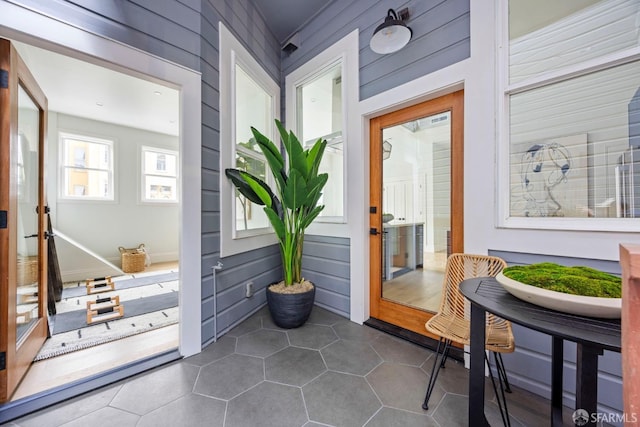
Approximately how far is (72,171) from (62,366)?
4280 millimetres

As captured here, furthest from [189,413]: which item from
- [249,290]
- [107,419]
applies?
[249,290]

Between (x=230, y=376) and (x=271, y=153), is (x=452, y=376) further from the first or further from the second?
(x=271, y=153)

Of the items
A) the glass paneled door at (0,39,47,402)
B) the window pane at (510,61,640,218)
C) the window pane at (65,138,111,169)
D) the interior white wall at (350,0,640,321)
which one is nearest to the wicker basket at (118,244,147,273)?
the window pane at (65,138,111,169)

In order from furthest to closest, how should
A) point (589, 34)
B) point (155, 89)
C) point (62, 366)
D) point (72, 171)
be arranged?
point (72, 171) → point (155, 89) → point (62, 366) → point (589, 34)

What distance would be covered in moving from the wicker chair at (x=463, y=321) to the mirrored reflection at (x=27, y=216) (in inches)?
108

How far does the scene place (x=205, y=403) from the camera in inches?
57.6

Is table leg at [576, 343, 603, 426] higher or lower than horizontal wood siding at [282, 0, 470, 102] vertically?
lower


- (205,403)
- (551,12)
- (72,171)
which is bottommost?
(205,403)

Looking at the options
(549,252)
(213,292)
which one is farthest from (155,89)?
(549,252)

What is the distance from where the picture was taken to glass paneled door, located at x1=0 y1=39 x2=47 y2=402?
146cm

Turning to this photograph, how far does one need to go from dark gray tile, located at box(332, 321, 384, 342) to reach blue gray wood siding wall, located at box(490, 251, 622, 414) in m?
0.97

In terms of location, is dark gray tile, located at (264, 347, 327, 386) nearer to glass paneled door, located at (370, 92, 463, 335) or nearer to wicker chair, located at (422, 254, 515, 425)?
wicker chair, located at (422, 254, 515, 425)

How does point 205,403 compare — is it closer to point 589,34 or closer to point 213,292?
point 213,292

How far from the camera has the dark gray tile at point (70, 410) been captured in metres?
1.35
